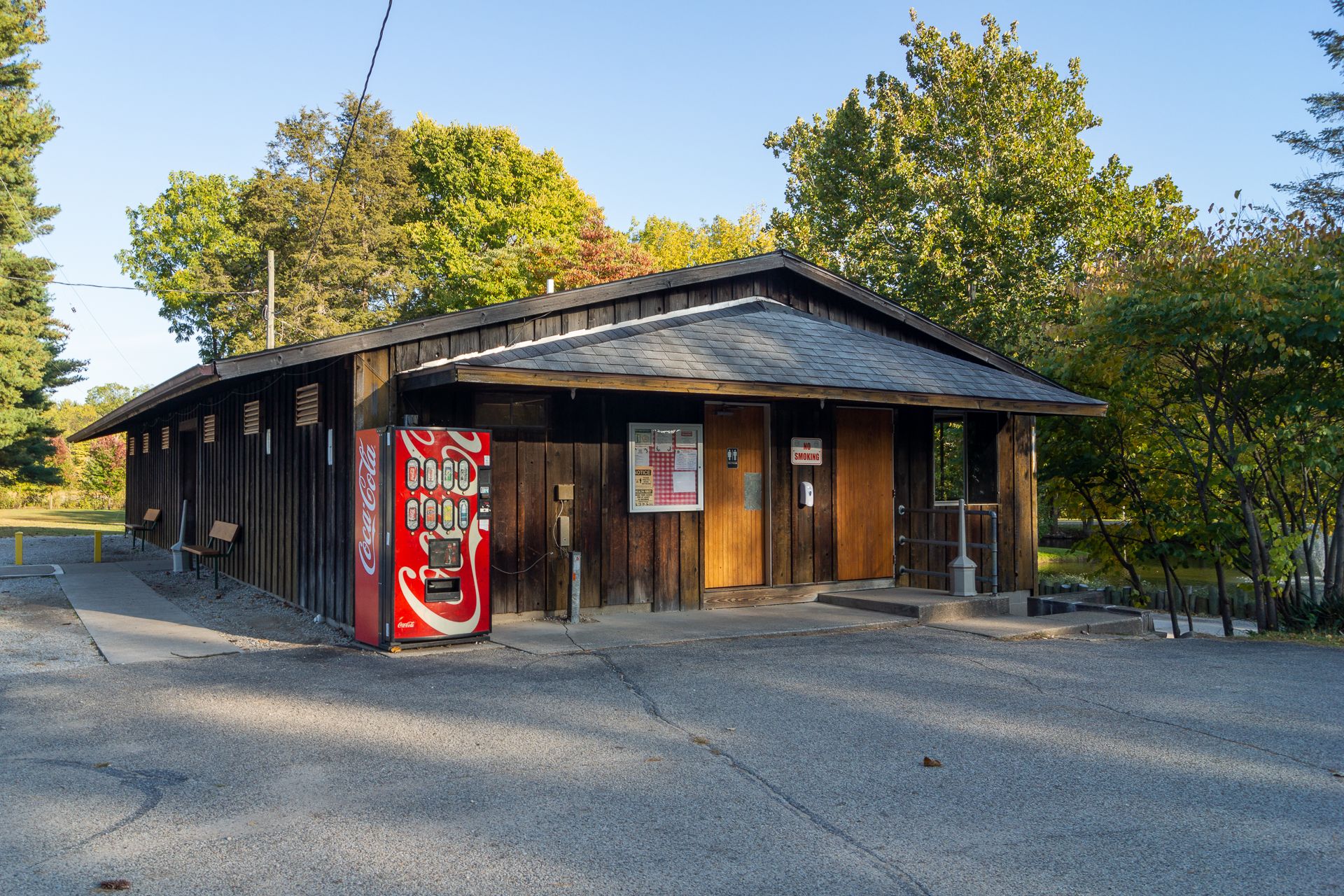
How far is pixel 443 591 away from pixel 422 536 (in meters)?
0.56

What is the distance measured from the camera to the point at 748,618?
10219 mm

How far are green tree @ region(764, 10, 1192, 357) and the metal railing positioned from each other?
471 inches

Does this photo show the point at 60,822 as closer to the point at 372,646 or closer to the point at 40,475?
the point at 372,646

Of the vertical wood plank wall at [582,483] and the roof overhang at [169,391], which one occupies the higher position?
the roof overhang at [169,391]

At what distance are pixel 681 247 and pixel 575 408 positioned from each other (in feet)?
118

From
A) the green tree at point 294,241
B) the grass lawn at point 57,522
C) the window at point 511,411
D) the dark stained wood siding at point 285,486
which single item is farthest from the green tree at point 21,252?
the window at point 511,411

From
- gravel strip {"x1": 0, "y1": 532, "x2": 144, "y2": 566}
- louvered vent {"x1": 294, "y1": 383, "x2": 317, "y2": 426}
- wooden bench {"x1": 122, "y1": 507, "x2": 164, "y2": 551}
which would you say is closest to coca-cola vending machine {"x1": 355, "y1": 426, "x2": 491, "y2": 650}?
louvered vent {"x1": 294, "y1": 383, "x2": 317, "y2": 426}

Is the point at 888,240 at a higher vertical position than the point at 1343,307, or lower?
higher

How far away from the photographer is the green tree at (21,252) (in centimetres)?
3120

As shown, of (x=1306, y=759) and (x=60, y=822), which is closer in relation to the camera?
(x=60, y=822)

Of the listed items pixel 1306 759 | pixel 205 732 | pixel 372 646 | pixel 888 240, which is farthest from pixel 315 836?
pixel 888 240

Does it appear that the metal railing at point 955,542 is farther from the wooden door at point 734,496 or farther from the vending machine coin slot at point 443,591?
the vending machine coin slot at point 443,591

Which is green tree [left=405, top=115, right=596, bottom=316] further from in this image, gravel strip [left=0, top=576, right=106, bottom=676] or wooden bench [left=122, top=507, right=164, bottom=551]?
gravel strip [left=0, top=576, right=106, bottom=676]

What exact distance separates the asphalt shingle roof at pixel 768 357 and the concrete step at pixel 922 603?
2.33 metres
